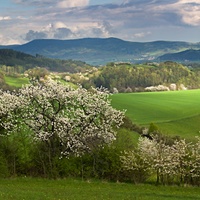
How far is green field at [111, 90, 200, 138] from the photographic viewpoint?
314 feet

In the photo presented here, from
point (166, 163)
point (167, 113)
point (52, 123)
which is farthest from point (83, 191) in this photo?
point (167, 113)

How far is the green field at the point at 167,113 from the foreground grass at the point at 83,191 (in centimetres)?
5255

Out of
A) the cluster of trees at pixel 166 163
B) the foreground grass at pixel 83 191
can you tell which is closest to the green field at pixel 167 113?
the cluster of trees at pixel 166 163

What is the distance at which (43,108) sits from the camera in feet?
130

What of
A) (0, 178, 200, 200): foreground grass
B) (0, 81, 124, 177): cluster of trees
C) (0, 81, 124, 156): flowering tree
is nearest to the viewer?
(0, 178, 200, 200): foreground grass

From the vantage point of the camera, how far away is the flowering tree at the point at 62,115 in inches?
1559

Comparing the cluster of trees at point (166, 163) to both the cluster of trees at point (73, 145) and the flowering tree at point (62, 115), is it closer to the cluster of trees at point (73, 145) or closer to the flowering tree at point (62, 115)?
the cluster of trees at point (73, 145)

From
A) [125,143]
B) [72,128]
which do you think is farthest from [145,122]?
[72,128]

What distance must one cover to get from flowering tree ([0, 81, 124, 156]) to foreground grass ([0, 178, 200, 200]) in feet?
15.4

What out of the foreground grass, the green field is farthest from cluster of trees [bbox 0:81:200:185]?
the green field

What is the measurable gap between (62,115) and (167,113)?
81.9m

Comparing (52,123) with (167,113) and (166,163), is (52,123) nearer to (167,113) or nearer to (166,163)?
(166,163)

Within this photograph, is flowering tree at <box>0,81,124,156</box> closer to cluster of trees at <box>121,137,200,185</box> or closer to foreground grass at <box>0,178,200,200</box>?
cluster of trees at <box>121,137,200,185</box>

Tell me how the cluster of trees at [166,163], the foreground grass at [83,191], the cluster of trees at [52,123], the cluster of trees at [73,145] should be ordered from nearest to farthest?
the foreground grass at [83,191] → the cluster of trees at [166,163] → the cluster of trees at [73,145] → the cluster of trees at [52,123]
